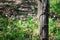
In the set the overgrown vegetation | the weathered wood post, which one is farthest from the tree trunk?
the overgrown vegetation

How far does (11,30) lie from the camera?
474 cm

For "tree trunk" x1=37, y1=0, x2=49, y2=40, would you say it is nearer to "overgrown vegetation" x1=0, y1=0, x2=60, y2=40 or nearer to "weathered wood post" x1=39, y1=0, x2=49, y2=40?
"weathered wood post" x1=39, y1=0, x2=49, y2=40

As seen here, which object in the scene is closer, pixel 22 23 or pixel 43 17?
pixel 43 17

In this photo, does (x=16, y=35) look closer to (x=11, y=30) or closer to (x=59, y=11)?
(x=11, y=30)

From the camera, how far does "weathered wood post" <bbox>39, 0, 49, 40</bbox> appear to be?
3.52 m

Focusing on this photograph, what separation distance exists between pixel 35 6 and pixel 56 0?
662mm

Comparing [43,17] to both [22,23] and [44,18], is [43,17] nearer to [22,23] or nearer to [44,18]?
[44,18]

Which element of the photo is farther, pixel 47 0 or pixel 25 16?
pixel 25 16

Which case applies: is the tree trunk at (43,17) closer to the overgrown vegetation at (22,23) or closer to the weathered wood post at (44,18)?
the weathered wood post at (44,18)

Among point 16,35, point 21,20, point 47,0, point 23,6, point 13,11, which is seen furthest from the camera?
point 23,6

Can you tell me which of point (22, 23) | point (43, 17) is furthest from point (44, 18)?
point (22, 23)

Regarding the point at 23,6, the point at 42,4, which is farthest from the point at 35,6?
the point at 42,4

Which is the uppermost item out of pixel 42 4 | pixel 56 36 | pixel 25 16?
pixel 42 4

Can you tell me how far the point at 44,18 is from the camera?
11.8 ft
